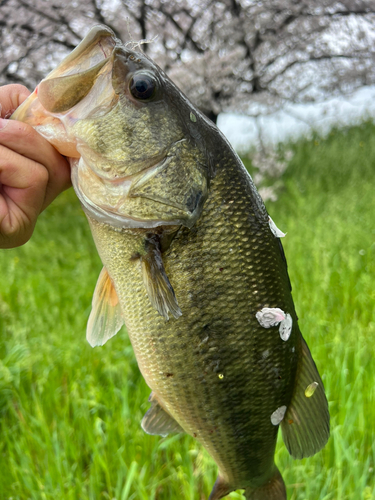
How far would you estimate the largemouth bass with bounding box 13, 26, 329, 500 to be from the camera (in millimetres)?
1148

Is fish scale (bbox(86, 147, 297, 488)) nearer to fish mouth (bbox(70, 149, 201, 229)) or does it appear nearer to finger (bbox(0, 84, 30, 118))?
fish mouth (bbox(70, 149, 201, 229))

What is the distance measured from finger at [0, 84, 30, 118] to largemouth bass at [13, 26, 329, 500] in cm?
14

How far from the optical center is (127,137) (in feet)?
3.82

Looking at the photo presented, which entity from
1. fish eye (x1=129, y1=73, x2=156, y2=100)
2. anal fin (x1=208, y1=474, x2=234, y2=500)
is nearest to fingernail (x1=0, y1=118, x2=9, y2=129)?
fish eye (x1=129, y1=73, x2=156, y2=100)

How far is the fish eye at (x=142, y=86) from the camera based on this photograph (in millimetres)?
1138

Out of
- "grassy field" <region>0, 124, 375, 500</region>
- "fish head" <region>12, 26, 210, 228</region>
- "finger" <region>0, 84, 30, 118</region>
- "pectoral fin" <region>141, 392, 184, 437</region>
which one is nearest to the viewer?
"fish head" <region>12, 26, 210, 228</region>

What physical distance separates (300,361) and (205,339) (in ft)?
1.13

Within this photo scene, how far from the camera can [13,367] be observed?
2697 mm

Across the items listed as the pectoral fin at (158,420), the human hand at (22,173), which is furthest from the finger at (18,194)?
the pectoral fin at (158,420)

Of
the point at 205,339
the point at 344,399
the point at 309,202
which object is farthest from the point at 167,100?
the point at 309,202

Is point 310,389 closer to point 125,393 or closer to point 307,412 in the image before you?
point 307,412

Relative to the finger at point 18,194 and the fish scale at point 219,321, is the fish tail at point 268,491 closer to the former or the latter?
the fish scale at point 219,321

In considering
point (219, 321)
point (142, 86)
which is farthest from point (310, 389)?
point (142, 86)

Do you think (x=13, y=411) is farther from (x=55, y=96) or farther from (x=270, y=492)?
(x=55, y=96)
